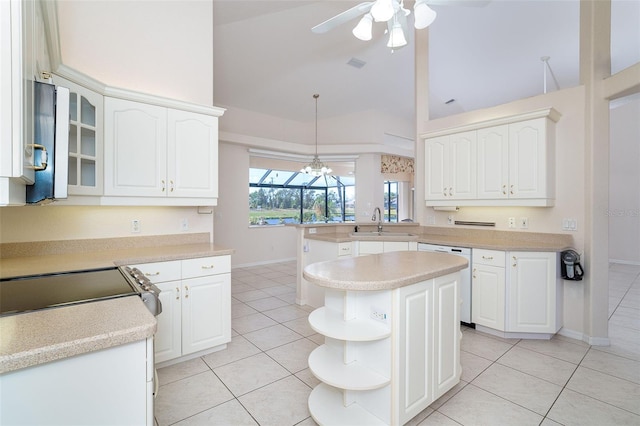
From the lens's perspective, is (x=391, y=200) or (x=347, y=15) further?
(x=391, y=200)

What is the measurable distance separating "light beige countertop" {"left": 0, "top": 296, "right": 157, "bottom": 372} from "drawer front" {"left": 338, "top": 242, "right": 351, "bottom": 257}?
2.53 m

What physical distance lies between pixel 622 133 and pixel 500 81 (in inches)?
130

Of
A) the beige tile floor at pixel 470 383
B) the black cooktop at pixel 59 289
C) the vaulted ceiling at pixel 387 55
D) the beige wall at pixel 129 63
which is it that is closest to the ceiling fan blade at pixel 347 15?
the vaulted ceiling at pixel 387 55

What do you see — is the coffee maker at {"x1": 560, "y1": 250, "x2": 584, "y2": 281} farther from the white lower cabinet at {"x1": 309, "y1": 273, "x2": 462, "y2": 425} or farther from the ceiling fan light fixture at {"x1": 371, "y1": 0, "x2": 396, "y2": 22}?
the ceiling fan light fixture at {"x1": 371, "y1": 0, "x2": 396, "y2": 22}

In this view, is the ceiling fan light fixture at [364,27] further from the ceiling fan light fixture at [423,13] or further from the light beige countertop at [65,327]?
the light beige countertop at [65,327]

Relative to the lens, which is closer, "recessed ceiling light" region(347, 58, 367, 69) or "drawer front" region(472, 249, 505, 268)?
"drawer front" region(472, 249, 505, 268)

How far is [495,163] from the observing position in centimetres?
326

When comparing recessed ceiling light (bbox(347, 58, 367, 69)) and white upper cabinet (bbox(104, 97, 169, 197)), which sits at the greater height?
recessed ceiling light (bbox(347, 58, 367, 69))

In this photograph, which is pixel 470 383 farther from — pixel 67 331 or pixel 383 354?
pixel 67 331

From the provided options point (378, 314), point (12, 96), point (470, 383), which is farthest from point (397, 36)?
point (470, 383)

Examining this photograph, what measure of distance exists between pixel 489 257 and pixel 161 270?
306 cm

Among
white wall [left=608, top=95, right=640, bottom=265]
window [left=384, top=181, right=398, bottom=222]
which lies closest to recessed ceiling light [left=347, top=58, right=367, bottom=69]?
window [left=384, top=181, right=398, bottom=222]

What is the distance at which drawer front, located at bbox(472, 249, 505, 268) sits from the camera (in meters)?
2.90

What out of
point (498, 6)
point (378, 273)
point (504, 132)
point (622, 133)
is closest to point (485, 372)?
point (378, 273)
